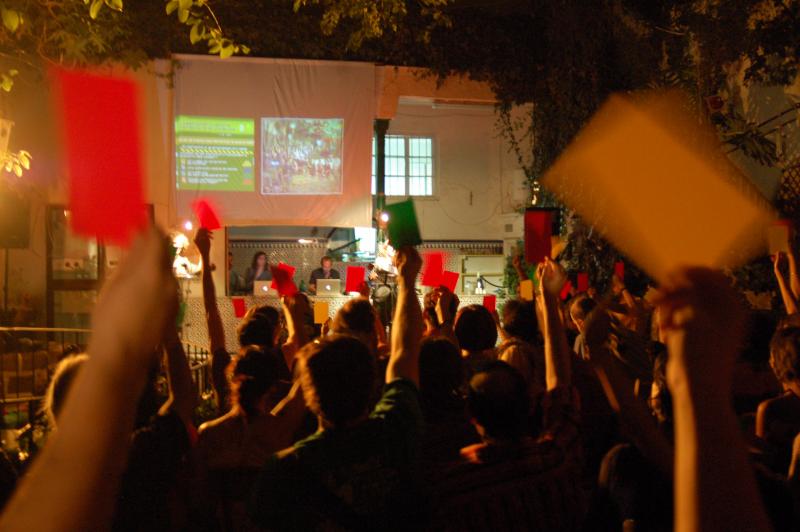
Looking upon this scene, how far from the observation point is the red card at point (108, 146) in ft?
5.06

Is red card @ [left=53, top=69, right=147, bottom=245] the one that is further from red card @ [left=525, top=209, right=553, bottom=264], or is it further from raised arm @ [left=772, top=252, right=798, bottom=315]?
raised arm @ [left=772, top=252, right=798, bottom=315]

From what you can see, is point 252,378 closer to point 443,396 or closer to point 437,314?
point 443,396

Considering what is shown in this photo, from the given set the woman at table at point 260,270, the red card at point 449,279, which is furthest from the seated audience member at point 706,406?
the woman at table at point 260,270

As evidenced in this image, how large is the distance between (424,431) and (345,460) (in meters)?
0.35

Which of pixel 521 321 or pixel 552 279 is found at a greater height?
pixel 552 279

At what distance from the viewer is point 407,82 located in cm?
1196

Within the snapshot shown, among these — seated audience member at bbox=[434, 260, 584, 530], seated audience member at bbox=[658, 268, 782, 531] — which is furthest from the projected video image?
seated audience member at bbox=[658, 268, 782, 531]

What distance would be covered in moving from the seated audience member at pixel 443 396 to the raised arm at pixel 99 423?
175 centimetres

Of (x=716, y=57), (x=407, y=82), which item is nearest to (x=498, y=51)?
(x=407, y=82)

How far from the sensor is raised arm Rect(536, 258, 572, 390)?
302cm

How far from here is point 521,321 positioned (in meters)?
4.58

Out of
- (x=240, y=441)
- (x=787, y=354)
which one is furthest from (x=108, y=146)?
(x=787, y=354)

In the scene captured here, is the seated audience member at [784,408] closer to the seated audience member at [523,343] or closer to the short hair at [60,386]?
the seated audience member at [523,343]

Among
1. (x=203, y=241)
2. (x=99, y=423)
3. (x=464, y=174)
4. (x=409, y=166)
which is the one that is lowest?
(x=99, y=423)
